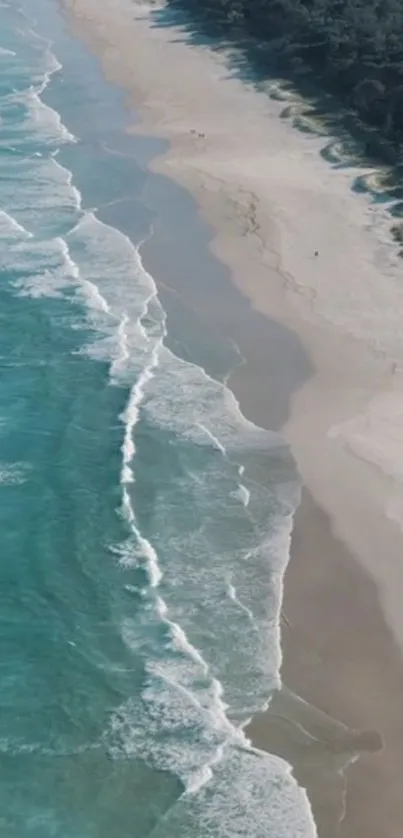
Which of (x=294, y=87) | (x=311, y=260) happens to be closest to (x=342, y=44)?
(x=294, y=87)

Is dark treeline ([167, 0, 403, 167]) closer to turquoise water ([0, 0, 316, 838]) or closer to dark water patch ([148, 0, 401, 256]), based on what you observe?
dark water patch ([148, 0, 401, 256])

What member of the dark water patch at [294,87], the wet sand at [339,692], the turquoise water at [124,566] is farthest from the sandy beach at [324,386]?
the dark water patch at [294,87]

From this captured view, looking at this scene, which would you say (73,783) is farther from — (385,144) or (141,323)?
(385,144)

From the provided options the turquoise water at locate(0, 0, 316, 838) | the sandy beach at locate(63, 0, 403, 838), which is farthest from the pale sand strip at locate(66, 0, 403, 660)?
the turquoise water at locate(0, 0, 316, 838)

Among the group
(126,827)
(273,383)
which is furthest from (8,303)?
(126,827)

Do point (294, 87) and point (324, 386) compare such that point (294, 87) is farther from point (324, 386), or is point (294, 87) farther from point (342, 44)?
point (324, 386)

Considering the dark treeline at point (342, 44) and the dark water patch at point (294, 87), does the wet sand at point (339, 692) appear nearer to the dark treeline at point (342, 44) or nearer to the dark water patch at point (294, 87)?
the dark water patch at point (294, 87)
